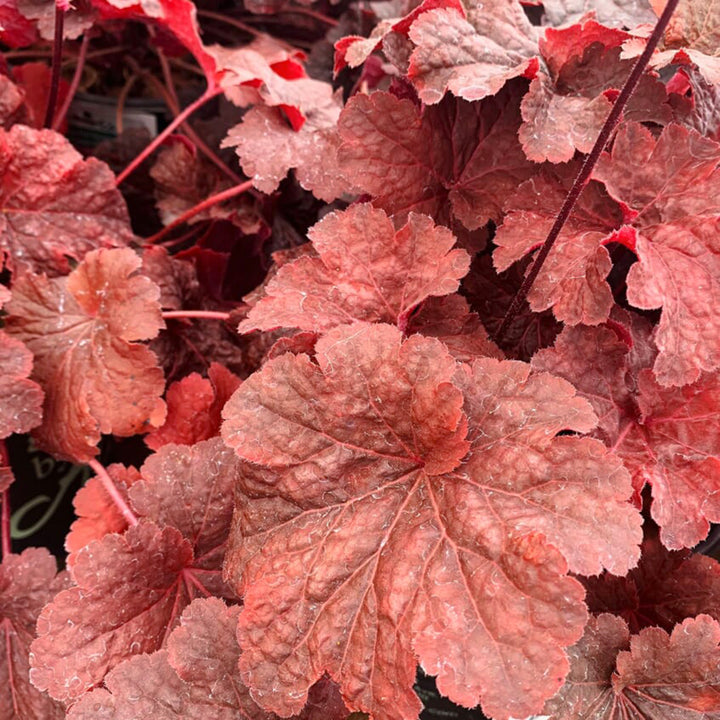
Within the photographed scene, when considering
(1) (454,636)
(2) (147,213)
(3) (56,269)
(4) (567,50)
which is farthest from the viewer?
(2) (147,213)

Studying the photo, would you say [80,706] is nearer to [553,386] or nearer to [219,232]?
[553,386]

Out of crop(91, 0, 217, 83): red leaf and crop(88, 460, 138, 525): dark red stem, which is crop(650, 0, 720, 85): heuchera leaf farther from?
crop(88, 460, 138, 525): dark red stem

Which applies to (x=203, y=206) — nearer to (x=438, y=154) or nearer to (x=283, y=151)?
(x=283, y=151)

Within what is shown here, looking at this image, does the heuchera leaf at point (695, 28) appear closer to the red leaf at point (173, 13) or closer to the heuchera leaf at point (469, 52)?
the heuchera leaf at point (469, 52)

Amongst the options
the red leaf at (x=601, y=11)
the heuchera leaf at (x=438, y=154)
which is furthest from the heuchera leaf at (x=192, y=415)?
the red leaf at (x=601, y=11)

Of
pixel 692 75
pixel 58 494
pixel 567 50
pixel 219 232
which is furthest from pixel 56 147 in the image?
pixel 692 75

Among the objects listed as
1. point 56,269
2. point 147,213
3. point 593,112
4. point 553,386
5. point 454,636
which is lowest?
point 147,213

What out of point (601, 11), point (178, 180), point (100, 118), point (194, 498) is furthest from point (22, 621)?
point (601, 11)
